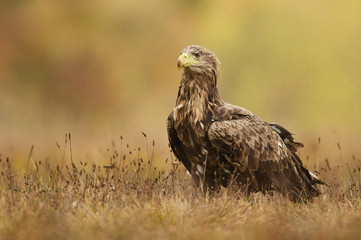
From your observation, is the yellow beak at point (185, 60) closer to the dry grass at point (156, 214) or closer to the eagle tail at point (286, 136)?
the dry grass at point (156, 214)

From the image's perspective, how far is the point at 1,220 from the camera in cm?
559

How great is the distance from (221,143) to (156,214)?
1.64 meters

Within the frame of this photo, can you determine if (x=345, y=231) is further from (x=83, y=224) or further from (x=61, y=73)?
(x=61, y=73)

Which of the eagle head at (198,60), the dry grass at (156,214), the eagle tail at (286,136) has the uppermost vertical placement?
the eagle head at (198,60)

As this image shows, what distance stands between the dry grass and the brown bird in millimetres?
326

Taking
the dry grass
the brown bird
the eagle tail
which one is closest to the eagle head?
the brown bird

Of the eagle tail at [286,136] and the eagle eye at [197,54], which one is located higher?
the eagle eye at [197,54]

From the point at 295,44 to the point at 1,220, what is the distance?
80.7 feet

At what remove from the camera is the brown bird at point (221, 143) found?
23.7ft

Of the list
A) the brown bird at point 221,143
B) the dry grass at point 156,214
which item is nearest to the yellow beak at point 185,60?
the brown bird at point 221,143

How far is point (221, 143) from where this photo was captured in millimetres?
7125

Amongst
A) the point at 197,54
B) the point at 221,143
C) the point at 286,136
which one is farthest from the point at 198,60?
the point at 286,136

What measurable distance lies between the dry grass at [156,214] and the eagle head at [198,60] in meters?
1.43

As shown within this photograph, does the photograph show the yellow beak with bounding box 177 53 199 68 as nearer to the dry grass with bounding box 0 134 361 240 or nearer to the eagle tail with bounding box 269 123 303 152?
the dry grass with bounding box 0 134 361 240
